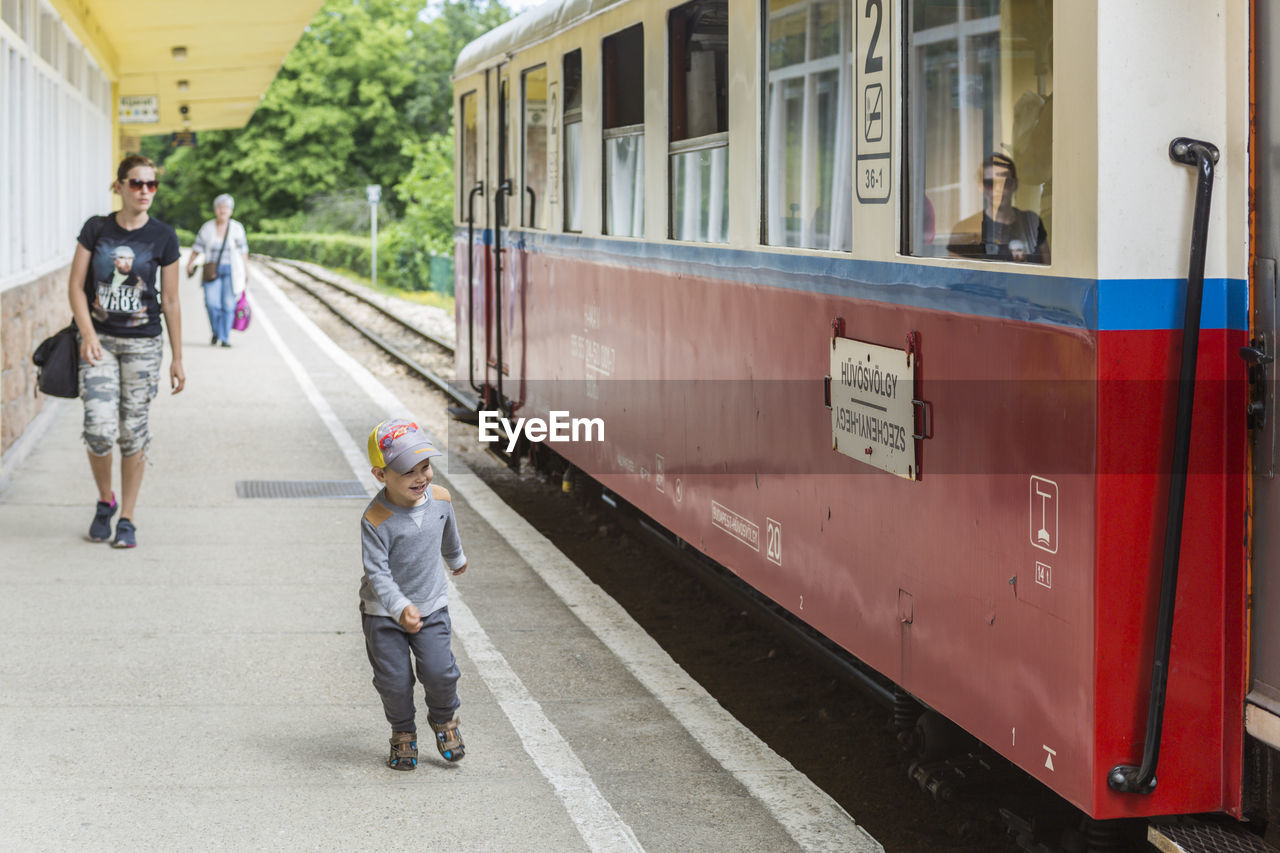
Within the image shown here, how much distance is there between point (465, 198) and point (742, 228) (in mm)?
6872

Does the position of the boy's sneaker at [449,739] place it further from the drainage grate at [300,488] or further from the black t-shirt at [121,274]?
the drainage grate at [300,488]

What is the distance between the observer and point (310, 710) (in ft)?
18.5

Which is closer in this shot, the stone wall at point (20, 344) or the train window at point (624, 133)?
the train window at point (624, 133)

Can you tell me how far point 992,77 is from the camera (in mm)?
4094

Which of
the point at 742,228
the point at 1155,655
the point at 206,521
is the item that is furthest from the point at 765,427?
the point at 206,521

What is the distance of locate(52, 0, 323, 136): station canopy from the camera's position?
17719 mm

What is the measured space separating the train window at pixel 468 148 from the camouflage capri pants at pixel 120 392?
166 inches

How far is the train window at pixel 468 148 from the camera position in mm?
11773

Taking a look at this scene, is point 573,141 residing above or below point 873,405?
above

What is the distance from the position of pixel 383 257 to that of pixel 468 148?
3666 cm

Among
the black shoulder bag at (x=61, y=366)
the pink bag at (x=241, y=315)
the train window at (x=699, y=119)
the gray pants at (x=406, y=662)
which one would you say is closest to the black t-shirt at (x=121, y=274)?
the black shoulder bag at (x=61, y=366)

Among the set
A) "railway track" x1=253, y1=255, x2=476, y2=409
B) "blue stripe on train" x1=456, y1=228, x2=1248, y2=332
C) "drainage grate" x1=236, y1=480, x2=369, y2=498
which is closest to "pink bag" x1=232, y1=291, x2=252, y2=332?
"railway track" x1=253, y1=255, x2=476, y2=409

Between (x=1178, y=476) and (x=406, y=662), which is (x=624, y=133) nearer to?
(x=406, y=662)

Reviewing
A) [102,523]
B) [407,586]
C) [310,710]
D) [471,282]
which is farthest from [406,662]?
[471,282]
